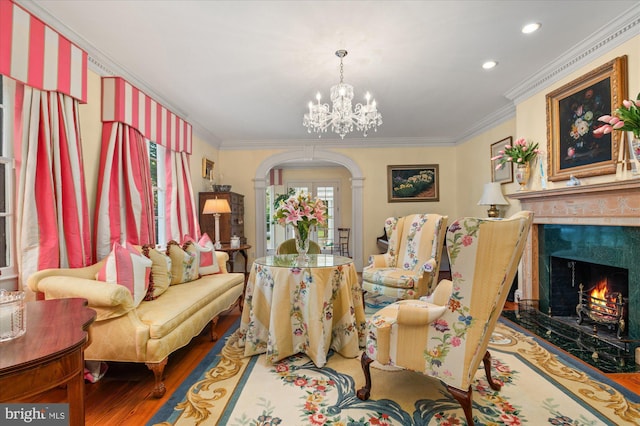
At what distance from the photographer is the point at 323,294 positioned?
2.41 m

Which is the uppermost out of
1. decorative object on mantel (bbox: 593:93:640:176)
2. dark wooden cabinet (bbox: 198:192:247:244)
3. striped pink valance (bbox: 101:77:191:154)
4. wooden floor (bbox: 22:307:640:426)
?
striped pink valance (bbox: 101:77:191:154)

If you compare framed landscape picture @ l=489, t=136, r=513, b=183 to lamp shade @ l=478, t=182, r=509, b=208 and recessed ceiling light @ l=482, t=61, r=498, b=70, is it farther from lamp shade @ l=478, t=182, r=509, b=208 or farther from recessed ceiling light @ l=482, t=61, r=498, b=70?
recessed ceiling light @ l=482, t=61, r=498, b=70

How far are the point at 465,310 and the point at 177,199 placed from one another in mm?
3912

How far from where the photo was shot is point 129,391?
2.04 metres

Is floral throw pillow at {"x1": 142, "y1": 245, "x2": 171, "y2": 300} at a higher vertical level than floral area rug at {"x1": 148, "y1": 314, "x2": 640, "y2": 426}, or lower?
higher

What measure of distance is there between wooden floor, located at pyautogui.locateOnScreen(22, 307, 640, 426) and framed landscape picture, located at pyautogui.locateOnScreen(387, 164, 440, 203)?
444cm

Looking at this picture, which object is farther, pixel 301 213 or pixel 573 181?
pixel 573 181

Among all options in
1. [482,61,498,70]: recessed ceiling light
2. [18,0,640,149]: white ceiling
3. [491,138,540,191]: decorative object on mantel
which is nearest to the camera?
[18,0,640,149]: white ceiling

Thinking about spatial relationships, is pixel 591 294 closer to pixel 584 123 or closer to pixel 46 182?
pixel 584 123

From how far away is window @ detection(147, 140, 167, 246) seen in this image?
14.0ft

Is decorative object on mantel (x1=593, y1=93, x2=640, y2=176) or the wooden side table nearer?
the wooden side table

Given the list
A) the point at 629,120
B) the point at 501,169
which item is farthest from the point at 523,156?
the point at 629,120

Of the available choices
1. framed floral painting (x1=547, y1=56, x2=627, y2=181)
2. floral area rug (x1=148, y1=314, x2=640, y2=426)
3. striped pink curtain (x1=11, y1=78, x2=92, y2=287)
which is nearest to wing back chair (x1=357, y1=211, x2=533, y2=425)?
floral area rug (x1=148, y1=314, x2=640, y2=426)

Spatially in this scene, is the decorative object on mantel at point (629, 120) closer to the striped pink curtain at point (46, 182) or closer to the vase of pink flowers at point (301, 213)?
the vase of pink flowers at point (301, 213)
